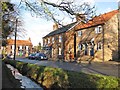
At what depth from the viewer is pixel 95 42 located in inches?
1747

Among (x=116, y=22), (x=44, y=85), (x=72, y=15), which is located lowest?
(x=44, y=85)

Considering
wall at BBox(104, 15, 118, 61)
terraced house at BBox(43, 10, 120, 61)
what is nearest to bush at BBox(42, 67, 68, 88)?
terraced house at BBox(43, 10, 120, 61)

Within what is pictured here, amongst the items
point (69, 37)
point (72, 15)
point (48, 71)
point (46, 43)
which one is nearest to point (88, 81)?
point (72, 15)

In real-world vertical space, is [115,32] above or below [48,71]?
above

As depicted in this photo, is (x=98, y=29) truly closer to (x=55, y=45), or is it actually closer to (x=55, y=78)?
(x=55, y=45)

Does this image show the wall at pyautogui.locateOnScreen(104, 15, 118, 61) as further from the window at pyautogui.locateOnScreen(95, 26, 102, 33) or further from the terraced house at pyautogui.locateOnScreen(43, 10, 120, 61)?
the window at pyautogui.locateOnScreen(95, 26, 102, 33)

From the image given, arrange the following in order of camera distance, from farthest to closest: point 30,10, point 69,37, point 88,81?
point 69,37 < point 30,10 < point 88,81

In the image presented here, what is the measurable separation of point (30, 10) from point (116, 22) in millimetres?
33586

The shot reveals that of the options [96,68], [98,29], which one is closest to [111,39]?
[98,29]

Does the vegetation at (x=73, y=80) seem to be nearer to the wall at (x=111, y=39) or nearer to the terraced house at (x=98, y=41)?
the terraced house at (x=98, y=41)

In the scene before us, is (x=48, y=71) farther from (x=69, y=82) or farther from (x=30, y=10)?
(x=30, y=10)

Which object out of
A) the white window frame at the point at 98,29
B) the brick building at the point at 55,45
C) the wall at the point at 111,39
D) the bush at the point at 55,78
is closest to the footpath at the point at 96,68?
the bush at the point at 55,78

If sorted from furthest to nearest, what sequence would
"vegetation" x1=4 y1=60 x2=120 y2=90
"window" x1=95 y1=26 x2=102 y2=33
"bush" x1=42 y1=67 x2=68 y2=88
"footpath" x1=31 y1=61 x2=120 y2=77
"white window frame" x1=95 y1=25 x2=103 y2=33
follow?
"window" x1=95 y1=26 x2=102 y2=33
"white window frame" x1=95 y1=25 x2=103 y2=33
"footpath" x1=31 y1=61 x2=120 y2=77
"bush" x1=42 y1=67 x2=68 y2=88
"vegetation" x1=4 y1=60 x2=120 y2=90

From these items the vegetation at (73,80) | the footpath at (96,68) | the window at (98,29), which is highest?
the window at (98,29)
